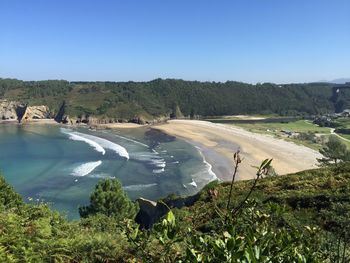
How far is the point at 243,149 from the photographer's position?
94.1 meters

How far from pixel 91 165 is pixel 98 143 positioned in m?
28.0

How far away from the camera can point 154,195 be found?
58281 mm

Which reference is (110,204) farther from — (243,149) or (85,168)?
(243,149)

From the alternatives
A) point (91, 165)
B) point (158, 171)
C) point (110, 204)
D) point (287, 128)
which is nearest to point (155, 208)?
point (110, 204)

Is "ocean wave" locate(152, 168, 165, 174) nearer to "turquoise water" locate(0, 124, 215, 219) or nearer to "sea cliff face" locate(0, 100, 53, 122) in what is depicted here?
"turquoise water" locate(0, 124, 215, 219)

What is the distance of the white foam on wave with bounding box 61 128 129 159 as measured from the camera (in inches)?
3661

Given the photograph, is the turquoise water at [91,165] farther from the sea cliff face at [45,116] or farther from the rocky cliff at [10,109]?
the rocky cliff at [10,109]

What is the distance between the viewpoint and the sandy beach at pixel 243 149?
77.7 metres

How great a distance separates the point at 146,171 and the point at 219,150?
28802 mm

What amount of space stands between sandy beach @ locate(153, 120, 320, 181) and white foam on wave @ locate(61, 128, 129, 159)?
63.0ft

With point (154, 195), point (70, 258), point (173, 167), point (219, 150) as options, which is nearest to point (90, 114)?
point (219, 150)

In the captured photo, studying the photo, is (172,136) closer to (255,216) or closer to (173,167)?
(173,167)

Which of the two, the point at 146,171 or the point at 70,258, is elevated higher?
the point at 70,258

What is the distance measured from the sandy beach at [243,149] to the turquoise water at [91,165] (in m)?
4.03
